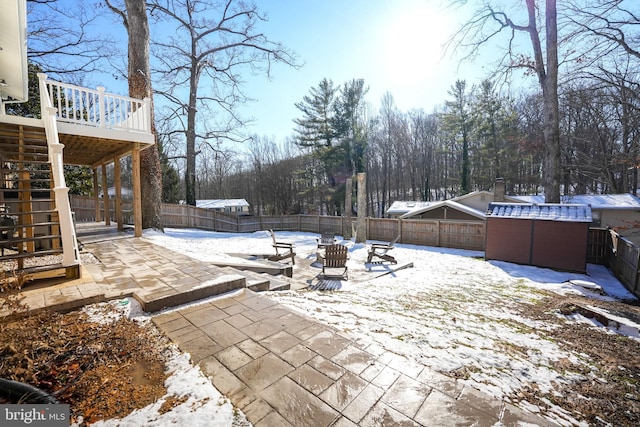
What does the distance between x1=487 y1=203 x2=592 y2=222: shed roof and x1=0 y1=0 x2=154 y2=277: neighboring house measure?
10.9m

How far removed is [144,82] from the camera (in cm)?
812

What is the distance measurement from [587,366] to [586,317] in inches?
87.3

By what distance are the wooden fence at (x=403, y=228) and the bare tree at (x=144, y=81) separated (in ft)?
17.3

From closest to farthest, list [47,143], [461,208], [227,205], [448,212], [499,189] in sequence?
[47,143] < [499,189] < [461,208] < [448,212] < [227,205]

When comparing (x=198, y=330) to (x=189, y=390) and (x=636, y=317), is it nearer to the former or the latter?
(x=189, y=390)

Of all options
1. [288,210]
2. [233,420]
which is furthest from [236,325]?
[288,210]

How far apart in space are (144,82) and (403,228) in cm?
1206

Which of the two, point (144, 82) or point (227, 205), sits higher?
point (144, 82)

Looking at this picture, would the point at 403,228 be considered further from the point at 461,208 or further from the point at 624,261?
the point at 624,261

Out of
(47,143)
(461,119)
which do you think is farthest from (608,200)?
(47,143)

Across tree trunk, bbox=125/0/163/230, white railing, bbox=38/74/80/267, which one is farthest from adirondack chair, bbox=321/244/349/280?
tree trunk, bbox=125/0/163/230

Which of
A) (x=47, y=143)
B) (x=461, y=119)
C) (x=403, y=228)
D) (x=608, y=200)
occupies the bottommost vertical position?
(x=403, y=228)

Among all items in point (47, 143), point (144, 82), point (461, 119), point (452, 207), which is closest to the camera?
point (47, 143)

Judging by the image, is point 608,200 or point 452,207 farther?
point 452,207
